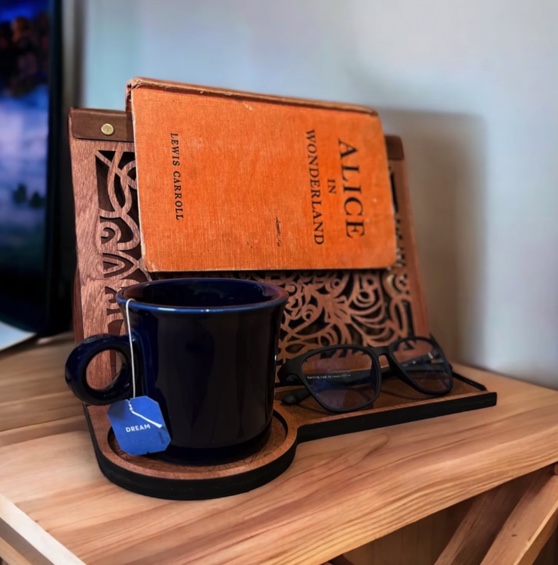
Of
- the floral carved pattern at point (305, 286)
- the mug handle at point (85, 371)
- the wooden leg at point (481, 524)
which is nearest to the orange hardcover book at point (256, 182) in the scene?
the floral carved pattern at point (305, 286)

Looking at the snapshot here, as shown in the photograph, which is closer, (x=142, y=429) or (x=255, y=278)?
(x=142, y=429)

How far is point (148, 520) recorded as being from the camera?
14.8 inches

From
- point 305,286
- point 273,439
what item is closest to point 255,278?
point 305,286

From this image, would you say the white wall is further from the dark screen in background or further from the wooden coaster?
the dark screen in background

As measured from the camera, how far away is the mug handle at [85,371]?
0.42 metres

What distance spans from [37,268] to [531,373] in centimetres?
70

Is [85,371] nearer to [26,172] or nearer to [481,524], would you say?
[481,524]

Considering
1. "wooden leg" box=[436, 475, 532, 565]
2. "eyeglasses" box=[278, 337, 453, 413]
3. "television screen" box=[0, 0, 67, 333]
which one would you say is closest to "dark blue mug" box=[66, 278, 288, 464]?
"eyeglasses" box=[278, 337, 453, 413]

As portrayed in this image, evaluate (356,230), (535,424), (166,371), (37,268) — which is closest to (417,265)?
(356,230)

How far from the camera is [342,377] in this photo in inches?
23.5

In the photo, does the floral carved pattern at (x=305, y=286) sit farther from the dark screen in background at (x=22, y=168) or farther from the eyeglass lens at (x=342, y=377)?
the dark screen in background at (x=22, y=168)

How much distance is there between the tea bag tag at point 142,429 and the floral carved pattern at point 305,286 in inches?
5.8

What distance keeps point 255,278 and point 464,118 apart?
12.8 inches

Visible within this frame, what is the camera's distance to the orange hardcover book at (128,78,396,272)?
1.89 ft
